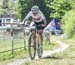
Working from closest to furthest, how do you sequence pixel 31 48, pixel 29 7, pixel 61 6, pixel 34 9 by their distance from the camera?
pixel 34 9 < pixel 31 48 < pixel 61 6 < pixel 29 7

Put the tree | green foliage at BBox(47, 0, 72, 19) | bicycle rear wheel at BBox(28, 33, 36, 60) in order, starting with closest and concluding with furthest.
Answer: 1. bicycle rear wheel at BBox(28, 33, 36, 60)
2. green foliage at BBox(47, 0, 72, 19)
3. the tree

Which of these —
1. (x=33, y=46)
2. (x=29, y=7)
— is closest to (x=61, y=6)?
(x=29, y=7)

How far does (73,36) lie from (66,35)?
302 cm

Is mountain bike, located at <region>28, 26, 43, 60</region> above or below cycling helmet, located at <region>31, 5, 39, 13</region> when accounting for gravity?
below

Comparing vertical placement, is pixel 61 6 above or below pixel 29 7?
above

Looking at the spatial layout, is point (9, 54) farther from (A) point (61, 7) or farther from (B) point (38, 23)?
(A) point (61, 7)

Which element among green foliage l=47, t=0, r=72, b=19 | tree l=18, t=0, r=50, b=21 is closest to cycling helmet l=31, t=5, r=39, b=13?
green foliage l=47, t=0, r=72, b=19

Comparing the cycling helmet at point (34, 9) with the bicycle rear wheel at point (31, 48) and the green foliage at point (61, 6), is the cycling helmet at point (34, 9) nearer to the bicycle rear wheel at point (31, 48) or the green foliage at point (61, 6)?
the bicycle rear wheel at point (31, 48)

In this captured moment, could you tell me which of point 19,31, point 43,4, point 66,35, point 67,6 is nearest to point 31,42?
point 19,31

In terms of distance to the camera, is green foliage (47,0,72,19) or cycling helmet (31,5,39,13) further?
green foliage (47,0,72,19)

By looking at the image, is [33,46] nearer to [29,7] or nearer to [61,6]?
[61,6]

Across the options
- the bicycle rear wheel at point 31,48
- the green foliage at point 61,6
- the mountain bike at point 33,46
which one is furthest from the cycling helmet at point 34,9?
the green foliage at point 61,6

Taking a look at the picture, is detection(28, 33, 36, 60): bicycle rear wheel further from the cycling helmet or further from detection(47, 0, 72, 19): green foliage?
detection(47, 0, 72, 19): green foliage

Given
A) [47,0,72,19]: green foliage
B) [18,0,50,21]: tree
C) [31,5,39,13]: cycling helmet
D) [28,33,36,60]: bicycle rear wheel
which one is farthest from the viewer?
[18,0,50,21]: tree
